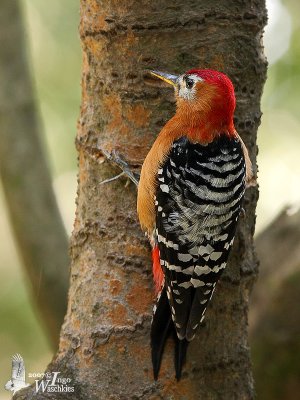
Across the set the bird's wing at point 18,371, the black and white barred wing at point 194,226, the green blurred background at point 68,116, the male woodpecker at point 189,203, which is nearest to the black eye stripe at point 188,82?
the male woodpecker at point 189,203

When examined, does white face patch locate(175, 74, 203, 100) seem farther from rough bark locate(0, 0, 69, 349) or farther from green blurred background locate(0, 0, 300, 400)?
green blurred background locate(0, 0, 300, 400)

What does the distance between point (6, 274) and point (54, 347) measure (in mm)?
4332

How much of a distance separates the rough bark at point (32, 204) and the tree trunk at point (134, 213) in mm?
938

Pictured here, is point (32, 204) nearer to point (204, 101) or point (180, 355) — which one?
point (204, 101)

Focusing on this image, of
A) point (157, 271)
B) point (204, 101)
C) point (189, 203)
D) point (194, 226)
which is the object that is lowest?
point (157, 271)

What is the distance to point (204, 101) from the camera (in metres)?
4.01

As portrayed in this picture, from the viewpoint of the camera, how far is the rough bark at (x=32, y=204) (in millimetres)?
4758

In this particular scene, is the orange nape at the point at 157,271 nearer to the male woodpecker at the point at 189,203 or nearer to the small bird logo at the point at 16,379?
the male woodpecker at the point at 189,203

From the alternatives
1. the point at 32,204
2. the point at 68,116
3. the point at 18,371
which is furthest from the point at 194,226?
the point at 68,116

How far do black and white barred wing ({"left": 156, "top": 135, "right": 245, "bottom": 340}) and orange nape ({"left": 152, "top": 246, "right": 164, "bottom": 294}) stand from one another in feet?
0.20

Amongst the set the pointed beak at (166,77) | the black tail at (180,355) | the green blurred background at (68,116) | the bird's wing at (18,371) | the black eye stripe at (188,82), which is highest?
the green blurred background at (68,116)

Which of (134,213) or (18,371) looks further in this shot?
(18,371)

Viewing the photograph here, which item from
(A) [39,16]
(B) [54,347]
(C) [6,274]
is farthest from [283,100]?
(B) [54,347]

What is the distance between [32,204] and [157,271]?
55.7 inches
